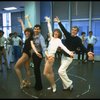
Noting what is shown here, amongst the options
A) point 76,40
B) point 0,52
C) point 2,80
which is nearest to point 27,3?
point 0,52

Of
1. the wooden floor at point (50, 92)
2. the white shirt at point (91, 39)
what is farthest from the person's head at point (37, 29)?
the white shirt at point (91, 39)

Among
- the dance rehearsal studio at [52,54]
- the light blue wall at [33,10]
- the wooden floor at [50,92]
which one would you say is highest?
the light blue wall at [33,10]

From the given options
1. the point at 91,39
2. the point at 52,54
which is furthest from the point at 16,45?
the point at 52,54

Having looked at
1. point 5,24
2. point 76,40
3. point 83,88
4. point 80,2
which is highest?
point 80,2

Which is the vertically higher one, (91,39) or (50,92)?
(91,39)

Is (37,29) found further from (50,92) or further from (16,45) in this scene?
(16,45)

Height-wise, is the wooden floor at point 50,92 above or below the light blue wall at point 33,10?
below

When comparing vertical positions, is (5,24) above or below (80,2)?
below

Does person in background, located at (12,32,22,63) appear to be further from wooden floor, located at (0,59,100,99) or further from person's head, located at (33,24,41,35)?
person's head, located at (33,24,41,35)

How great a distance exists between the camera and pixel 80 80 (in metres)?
6.05

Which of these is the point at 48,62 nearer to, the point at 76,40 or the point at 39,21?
the point at 76,40

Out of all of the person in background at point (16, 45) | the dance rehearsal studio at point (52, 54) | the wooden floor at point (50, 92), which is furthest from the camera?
the person in background at point (16, 45)

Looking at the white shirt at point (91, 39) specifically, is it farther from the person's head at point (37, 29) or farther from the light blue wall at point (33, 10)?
the person's head at point (37, 29)

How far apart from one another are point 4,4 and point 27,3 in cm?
201
